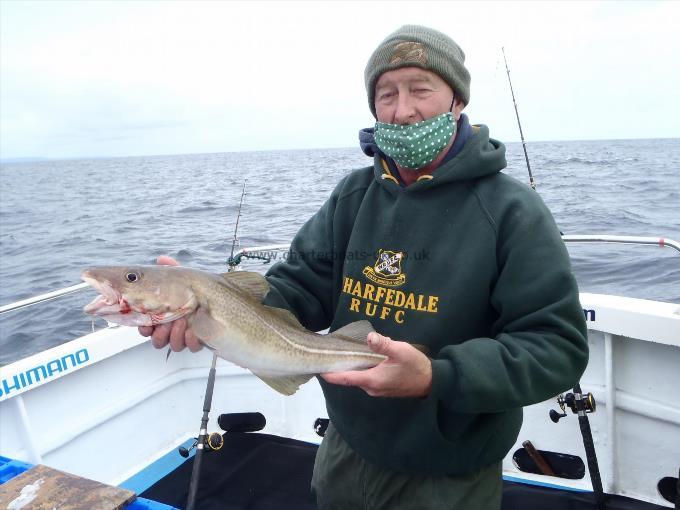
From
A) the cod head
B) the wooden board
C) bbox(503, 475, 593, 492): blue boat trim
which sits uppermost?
the cod head

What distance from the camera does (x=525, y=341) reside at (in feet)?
6.94

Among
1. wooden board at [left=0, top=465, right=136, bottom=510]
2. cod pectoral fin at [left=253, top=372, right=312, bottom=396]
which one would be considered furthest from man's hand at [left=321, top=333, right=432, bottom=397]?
wooden board at [left=0, top=465, right=136, bottom=510]

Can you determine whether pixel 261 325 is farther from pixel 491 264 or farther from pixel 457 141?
pixel 457 141

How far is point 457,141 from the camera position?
2604mm

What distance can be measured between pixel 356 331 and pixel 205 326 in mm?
724

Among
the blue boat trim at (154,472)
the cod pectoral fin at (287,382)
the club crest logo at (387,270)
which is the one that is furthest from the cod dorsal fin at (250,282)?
the blue boat trim at (154,472)

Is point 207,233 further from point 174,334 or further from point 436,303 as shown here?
point 436,303

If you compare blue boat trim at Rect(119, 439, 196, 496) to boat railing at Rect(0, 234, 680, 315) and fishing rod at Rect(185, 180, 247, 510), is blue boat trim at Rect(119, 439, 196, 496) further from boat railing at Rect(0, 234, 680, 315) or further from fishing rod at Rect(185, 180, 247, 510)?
boat railing at Rect(0, 234, 680, 315)

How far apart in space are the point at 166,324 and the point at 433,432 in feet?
4.40

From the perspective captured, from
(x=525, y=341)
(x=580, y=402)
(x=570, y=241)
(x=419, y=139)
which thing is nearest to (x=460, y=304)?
(x=525, y=341)

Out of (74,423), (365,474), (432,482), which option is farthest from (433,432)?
(74,423)

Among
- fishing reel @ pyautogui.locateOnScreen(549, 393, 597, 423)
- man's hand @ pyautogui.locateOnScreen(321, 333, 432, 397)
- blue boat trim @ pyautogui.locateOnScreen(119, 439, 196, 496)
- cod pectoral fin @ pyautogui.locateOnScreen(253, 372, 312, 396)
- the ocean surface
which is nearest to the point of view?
man's hand @ pyautogui.locateOnScreen(321, 333, 432, 397)

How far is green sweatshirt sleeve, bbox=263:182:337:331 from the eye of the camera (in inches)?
116

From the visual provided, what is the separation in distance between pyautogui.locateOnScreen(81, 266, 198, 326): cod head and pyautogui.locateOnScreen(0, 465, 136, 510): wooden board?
2.62 ft
